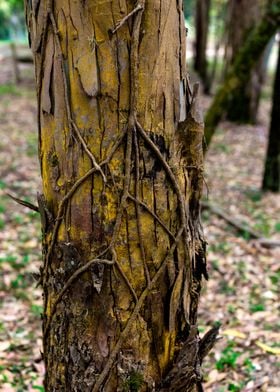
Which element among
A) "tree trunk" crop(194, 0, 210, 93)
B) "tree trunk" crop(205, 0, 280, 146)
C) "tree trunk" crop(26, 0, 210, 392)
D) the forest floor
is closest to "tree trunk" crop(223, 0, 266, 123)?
the forest floor

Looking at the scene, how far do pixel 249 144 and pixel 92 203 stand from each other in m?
10.8

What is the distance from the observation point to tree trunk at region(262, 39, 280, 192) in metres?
7.57

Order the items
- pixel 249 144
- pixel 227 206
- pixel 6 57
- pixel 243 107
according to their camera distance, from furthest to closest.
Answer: pixel 6 57, pixel 243 107, pixel 249 144, pixel 227 206

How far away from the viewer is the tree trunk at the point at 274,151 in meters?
7.57

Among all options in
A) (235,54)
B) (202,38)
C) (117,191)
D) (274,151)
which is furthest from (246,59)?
(202,38)

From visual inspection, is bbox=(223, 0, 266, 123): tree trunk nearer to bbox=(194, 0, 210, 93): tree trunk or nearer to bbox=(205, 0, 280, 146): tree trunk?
bbox=(194, 0, 210, 93): tree trunk

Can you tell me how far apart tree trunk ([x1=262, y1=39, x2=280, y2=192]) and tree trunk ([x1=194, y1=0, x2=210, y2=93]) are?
10.1 meters

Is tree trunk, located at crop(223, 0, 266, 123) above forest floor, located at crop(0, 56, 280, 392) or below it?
above

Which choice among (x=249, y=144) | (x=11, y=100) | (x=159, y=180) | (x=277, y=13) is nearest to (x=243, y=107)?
(x=249, y=144)

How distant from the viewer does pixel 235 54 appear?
13352 mm

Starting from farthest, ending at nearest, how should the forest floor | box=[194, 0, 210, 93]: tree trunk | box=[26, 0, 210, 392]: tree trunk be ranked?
box=[194, 0, 210, 93]: tree trunk < the forest floor < box=[26, 0, 210, 392]: tree trunk

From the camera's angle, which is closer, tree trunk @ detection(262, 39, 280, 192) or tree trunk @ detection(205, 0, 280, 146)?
tree trunk @ detection(205, 0, 280, 146)

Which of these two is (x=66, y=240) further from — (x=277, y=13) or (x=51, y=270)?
(x=277, y=13)

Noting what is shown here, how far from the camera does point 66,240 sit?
2.16 metres
